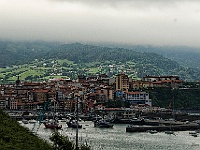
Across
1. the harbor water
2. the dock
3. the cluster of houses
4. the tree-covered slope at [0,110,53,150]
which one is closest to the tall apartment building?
the cluster of houses

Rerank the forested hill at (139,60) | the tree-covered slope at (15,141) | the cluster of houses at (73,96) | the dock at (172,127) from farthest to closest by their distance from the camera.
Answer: the forested hill at (139,60) < the cluster of houses at (73,96) < the dock at (172,127) < the tree-covered slope at (15,141)

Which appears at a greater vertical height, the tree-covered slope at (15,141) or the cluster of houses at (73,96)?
the tree-covered slope at (15,141)

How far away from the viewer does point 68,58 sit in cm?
13625

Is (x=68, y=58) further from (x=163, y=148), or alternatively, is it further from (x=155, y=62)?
(x=163, y=148)

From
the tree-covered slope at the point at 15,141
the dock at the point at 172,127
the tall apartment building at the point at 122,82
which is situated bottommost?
the dock at the point at 172,127

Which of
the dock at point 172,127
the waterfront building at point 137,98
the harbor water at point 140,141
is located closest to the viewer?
the harbor water at point 140,141

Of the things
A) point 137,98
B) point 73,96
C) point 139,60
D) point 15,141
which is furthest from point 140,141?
point 139,60

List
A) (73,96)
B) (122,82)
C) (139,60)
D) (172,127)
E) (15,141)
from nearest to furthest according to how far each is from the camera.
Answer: (15,141) < (172,127) < (73,96) < (122,82) < (139,60)

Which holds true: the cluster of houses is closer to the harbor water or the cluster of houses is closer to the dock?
the dock

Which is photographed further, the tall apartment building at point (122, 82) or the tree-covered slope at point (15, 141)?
the tall apartment building at point (122, 82)

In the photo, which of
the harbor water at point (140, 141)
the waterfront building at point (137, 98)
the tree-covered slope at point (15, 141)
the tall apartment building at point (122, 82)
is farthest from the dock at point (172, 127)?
the tree-covered slope at point (15, 141)

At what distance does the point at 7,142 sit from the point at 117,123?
127 feet

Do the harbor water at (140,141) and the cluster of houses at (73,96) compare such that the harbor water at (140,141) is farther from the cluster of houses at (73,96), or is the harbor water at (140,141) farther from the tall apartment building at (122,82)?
the tall apartment building at (122,82)

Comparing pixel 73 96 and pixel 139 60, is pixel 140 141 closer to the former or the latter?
pixel 73 96
